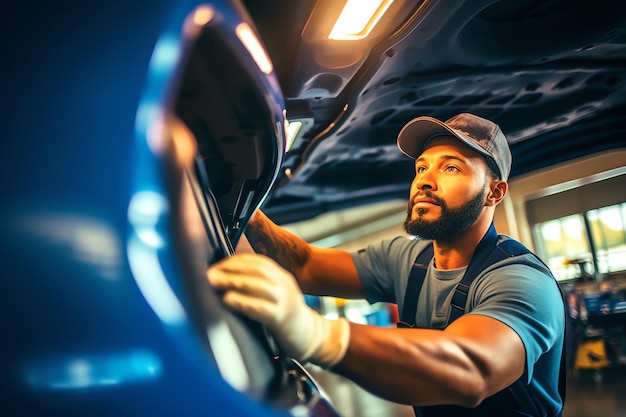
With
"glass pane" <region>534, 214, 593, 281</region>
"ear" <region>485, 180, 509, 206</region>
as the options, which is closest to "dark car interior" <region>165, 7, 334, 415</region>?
"ear" <region>485, 180, 509, 206</region>

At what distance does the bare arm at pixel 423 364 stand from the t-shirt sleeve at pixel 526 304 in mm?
54

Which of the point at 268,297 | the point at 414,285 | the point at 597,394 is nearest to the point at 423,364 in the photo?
the point at 268,297

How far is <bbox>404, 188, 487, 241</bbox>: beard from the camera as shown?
22.4 inches

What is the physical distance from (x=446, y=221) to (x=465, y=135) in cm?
11

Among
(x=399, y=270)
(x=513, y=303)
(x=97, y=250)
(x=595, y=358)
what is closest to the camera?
(x=97, y=250)

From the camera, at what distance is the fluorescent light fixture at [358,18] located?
55cm

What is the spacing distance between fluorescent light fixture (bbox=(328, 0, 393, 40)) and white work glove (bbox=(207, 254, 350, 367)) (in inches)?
13.9

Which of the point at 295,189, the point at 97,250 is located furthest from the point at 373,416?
the point at 97,250

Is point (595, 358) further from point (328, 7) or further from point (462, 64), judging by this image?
point (328, 7)

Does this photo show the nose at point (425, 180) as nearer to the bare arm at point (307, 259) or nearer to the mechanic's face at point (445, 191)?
the mechanic's face at point (445, 191)

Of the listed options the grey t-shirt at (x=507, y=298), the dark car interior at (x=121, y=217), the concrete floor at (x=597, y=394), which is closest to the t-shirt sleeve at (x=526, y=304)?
the grey t-shirt at (x=507, y=298)

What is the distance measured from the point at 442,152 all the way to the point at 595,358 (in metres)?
0.67

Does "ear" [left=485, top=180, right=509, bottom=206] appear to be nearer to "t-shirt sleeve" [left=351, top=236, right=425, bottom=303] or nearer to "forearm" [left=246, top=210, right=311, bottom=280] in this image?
"t-shirt sleeve" [left=351, top=236, right=425, bottom=303]

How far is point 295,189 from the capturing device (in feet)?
2.30
